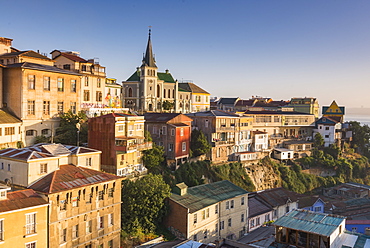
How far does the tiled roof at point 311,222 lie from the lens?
21.8 m

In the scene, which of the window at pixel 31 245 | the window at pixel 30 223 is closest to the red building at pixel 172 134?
the window at pixel 30 223

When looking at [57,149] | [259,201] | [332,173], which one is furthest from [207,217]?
[332,173]

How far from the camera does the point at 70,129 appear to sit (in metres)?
36.9

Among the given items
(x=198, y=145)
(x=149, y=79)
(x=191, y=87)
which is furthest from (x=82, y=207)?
(x=191, y=87)

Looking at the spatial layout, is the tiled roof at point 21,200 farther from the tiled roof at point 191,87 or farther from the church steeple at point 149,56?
the tiled roof at point 191,87

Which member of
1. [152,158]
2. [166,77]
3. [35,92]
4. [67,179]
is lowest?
[152,158]

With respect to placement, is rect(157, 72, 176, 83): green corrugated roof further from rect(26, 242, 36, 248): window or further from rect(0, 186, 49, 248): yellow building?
rect(26, 242, 36, 248): window

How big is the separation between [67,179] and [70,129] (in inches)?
552

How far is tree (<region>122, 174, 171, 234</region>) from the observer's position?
2845 cm

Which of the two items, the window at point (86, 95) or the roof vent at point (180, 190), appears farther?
the window at point (86, 95)

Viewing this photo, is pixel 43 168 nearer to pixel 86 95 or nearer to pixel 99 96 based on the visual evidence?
pixel 86 95

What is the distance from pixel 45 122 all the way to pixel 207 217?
2028 centimetres

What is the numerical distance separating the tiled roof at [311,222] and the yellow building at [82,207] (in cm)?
1208

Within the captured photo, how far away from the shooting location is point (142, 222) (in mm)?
29078
